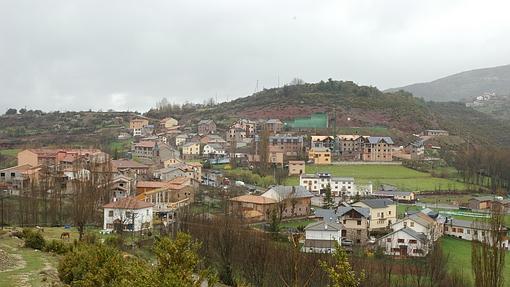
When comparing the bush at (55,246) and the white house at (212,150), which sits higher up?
the white house at (212,150)

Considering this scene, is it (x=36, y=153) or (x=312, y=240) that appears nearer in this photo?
(x=312, y=240)

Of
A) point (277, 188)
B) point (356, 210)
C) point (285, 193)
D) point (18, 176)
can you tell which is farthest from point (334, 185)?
point (18, 176)

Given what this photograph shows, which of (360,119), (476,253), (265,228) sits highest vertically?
(360,119)

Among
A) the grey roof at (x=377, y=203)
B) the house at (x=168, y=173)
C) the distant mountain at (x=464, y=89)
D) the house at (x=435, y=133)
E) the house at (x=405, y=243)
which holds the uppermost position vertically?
the distant mountain at (x=464, y=89)

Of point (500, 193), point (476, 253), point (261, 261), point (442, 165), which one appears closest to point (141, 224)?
point (261, 261)

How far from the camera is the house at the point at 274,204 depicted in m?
31.7

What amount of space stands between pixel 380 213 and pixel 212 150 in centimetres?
2966

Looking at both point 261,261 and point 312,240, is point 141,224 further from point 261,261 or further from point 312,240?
point 261,261

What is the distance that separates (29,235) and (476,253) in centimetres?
1399

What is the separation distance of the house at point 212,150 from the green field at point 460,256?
104 feet

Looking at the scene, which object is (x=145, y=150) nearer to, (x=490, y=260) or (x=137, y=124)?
(x=137, y=124)

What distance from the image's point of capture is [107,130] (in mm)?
71375

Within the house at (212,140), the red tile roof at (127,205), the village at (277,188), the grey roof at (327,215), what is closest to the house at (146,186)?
the village at (277,188)

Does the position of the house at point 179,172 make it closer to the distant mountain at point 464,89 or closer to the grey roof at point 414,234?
the grey roof at point 414,234
